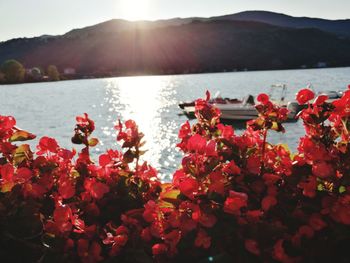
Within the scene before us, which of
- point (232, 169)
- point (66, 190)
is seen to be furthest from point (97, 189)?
point (232, 169)

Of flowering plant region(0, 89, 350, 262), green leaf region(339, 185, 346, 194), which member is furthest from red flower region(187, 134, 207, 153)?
green leaf region(339, 185, 346, 194)

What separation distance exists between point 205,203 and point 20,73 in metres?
181

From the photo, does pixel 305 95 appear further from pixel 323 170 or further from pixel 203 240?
pixel 203 240

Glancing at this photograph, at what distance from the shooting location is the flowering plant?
2156mm

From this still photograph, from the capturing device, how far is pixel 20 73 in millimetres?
171625

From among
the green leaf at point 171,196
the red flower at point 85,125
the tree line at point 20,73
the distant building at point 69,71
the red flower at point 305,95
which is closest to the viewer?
the green leaf at point 171,196

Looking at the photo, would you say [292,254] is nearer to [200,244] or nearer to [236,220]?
[236,220]

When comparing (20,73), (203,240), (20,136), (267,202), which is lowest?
(20,73)

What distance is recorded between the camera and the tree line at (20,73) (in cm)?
16700

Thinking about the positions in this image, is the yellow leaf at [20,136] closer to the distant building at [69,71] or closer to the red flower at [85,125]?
the red flower at [85,125]

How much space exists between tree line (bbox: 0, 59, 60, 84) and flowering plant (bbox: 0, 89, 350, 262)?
6850 inches

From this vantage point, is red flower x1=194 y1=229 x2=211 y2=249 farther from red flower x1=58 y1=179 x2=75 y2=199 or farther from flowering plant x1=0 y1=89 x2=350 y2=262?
red flower x1=58 y1=179 x2=75 y2=199

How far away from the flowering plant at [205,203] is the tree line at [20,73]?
173982 mm

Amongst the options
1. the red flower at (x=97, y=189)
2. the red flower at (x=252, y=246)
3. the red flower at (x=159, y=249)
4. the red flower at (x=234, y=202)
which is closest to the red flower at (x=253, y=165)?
the red flower at (x=234, y=202)
